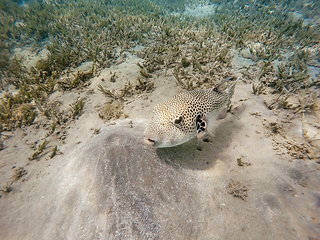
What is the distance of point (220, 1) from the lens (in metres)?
15.1

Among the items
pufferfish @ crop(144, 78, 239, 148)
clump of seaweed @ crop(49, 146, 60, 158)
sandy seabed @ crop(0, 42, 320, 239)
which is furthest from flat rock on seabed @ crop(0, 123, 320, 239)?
pufferfish @ crop(144, 78, 239, 148)

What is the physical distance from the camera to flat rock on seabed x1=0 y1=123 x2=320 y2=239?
6.94 ft

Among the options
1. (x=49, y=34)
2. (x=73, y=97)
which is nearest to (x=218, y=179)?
(x=73, y=97)

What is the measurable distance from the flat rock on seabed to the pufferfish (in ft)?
2.00

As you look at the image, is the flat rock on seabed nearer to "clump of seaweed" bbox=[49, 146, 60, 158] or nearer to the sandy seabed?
the sandy seabed

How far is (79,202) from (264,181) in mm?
3121

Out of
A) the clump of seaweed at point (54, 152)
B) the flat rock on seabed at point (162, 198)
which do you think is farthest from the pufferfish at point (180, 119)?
the clump of seaweed at point (54, 152)

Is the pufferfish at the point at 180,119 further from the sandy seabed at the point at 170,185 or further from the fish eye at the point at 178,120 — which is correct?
the sandy seabed at the point at 170,185

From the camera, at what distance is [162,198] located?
7.75ft

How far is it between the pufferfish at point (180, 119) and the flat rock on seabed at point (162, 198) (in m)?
0.61

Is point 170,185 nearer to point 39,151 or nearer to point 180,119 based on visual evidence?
point 180,119

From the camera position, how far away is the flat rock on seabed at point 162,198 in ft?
6.94

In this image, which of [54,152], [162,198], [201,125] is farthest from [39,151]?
[201,125]

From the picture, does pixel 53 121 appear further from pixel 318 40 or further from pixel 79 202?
pixel 318 40
